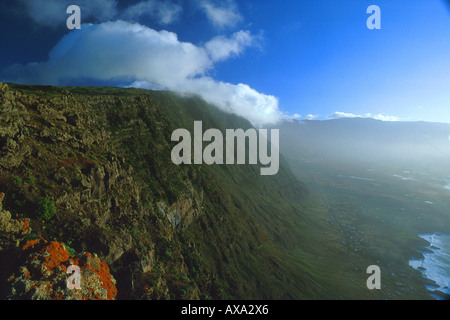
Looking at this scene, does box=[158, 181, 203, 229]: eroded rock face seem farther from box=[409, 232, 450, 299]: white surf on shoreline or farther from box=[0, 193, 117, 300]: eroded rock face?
box=[409, 232, 450, 299]: white surf on shoreline

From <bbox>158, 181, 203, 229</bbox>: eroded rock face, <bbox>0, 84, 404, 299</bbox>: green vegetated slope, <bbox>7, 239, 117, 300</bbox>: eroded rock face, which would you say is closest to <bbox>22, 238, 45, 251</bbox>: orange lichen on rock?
<bbox>7, 239, 117, 300</bbox>: eroded rock face

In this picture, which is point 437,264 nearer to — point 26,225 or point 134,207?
point 134,207

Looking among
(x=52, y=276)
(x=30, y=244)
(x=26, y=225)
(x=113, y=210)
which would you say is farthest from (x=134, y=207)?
(x=52, y=276)

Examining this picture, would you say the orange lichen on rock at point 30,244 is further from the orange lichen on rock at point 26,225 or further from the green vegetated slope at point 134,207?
the orange lichen on rock at point 26,225

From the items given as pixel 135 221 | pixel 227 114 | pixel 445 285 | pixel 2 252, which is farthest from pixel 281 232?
pixel 227 114

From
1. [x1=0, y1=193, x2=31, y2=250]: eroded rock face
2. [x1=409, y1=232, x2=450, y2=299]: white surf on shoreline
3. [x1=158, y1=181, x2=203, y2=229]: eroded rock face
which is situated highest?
[x1=0, y1=193, x2=31, y2=250]: eroded rock face

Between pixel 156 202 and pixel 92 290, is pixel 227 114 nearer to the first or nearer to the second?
pixel 156 202
